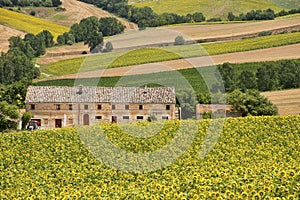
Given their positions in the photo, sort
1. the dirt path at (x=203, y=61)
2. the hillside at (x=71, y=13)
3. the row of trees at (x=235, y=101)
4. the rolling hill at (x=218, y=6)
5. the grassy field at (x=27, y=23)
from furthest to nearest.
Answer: the hillside at (x=71, y=13)
the rolling hill at (x=218, y=6)
the grassy field at (x=27, y=23)
the dirt path at (x=203, y=61)
the row of trees at (x=235, y=101)

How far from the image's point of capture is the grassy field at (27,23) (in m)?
105

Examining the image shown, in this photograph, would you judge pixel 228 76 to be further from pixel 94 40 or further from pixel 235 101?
pixel 94 40

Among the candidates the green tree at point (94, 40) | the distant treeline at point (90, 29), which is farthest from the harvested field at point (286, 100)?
the distant treeline at point (90, 29)

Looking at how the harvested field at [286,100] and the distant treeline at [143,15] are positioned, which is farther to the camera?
the distant treeline at [143,15]

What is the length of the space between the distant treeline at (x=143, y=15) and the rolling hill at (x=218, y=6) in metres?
3.44

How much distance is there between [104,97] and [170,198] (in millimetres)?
39359

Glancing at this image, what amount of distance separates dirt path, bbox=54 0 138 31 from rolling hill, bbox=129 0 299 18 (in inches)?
392

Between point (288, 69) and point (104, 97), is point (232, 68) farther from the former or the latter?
point (104, 97)

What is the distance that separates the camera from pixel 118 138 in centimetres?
3388

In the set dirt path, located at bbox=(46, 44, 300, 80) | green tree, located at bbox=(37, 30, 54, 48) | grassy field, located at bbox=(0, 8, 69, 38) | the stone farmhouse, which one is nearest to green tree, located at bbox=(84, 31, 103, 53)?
green tree, located at bbox=(37, 30, 54, 48)

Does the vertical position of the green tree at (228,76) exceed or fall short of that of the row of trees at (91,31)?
it falls short

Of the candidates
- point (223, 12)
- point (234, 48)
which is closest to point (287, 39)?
point (234, 48)

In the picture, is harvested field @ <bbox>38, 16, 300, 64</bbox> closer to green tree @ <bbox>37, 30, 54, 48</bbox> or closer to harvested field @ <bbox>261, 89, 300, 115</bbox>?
green tree @ <bbox>37, 30, 54, 48</bbox>

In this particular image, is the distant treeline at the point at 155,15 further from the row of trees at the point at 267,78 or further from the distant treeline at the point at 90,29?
the row of trees at the point at 267,78
